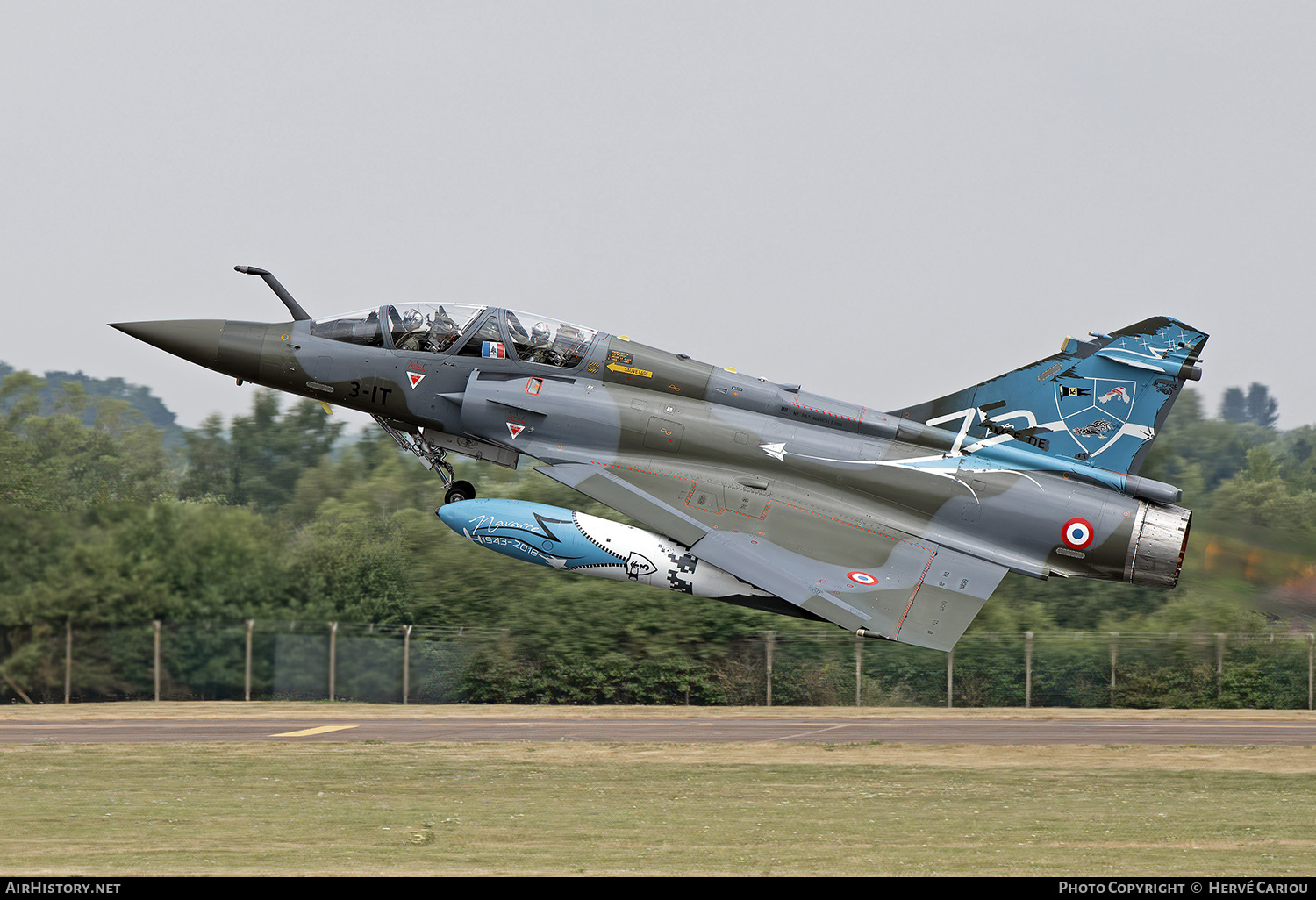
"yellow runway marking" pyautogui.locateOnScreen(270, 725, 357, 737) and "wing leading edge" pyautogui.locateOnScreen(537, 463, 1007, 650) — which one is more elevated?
"wing leading edge" pyautogui.locateOnScreen(537, 463, 1007, 650)

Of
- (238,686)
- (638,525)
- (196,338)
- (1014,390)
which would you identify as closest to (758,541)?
(638,525)

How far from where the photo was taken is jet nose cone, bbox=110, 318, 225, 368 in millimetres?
19141

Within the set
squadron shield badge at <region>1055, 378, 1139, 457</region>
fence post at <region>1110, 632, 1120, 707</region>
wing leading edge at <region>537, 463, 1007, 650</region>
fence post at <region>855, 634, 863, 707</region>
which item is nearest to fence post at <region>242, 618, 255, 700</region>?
fence post at <region>855, 634, 863, 707</region>

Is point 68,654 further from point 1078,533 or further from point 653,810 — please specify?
point 1078,533

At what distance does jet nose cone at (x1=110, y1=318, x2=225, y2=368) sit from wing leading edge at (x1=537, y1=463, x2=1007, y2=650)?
5515 millimetres

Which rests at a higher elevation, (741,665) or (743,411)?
(743,411)

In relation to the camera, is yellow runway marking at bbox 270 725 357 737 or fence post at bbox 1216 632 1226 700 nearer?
yellow runway marking at bbox 270 725 357 737

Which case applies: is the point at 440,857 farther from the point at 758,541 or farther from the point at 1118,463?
the point at 1118,463

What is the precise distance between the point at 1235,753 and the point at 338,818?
2192 cm

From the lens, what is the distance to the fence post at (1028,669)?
39.2 m

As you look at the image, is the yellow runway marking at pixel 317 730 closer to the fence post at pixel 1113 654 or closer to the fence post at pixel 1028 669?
the fence post at pixel 1028 669

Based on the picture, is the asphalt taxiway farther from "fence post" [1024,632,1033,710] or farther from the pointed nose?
the pointed nose

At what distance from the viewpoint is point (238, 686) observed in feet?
128

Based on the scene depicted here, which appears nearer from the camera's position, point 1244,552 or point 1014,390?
point 1014,390
